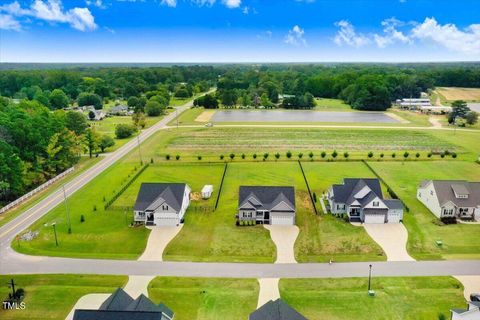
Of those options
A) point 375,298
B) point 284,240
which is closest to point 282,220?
point 284,240

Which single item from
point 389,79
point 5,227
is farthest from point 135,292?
point 389,79

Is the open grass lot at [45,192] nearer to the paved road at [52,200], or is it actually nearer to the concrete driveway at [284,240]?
the paved road at [52,200]

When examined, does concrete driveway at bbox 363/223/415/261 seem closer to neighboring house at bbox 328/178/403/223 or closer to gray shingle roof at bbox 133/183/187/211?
neighboring house at bbox 328/178/403/223

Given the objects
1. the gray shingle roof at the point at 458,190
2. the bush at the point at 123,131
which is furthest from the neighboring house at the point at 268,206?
the bush at the point at 123,131

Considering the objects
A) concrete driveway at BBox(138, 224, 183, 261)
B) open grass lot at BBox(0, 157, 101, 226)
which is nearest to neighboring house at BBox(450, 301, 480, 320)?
concrete driveway at BBox(138, 224, 183, 261)

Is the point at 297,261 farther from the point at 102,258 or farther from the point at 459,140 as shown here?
the point at 459,140
